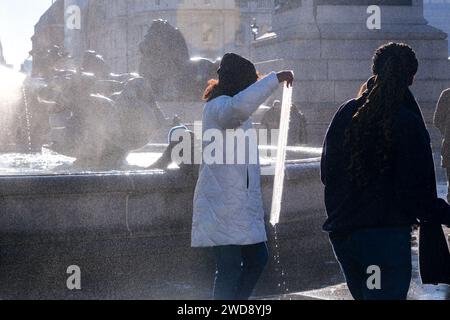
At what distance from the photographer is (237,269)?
5023 millimetres

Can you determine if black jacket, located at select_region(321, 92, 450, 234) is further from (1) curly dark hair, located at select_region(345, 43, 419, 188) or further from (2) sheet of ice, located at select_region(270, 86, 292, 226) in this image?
(2) sheet of ice, located at select_region(270, 86, 292, 226)

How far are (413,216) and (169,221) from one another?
3.69 metres

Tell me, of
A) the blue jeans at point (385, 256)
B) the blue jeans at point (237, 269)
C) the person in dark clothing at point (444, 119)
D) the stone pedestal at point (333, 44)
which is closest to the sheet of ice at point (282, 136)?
the blue jeans at point (237, 269)

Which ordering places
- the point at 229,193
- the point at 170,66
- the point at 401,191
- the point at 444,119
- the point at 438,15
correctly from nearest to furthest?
the point at 401,191 → the point at 229,193 → the point at 444,119 → the point at 170,66 → the point at 438,15

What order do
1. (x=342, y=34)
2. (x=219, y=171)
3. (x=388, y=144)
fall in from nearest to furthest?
(x=388, y=144), (x=219, y=171), (x=342, y=34)

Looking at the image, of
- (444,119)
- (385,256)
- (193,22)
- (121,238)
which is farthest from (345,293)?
(193,22)

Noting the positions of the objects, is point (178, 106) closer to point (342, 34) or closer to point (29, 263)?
point (342, 34)

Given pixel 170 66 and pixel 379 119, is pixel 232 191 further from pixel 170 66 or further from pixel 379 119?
pixel 170 66

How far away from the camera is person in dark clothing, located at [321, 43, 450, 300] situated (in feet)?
13.7

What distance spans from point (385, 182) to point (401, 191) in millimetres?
84

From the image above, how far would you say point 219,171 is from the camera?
5.02 meters

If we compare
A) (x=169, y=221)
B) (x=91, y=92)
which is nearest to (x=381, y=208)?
(x=169, y=221)

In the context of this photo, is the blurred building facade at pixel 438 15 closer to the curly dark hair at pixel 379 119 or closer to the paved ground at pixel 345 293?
the paved ground at pixel 345 293

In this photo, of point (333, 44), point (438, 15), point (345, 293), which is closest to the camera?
point (345, 293)
